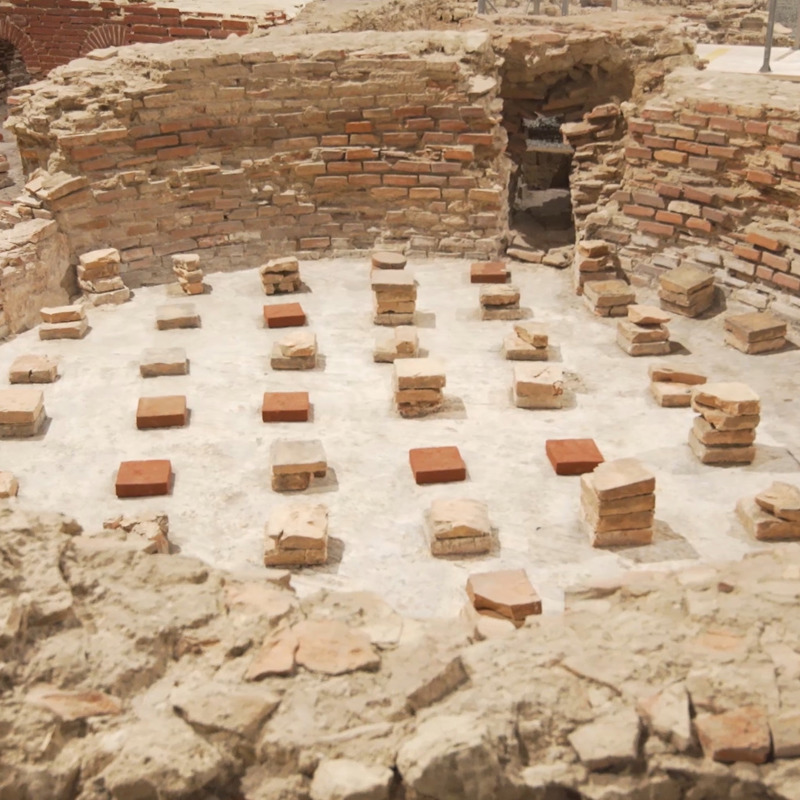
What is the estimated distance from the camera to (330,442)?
6234 mm

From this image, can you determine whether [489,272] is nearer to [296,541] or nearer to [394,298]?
[394,298]

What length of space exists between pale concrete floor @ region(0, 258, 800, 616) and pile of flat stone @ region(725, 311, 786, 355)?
0.28 ft

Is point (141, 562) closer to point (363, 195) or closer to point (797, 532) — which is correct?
point (797, 532)

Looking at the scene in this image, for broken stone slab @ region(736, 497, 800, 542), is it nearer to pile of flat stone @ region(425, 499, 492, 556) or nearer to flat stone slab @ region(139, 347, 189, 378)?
pile of flat stone @ region(425, 499, 492, 556)

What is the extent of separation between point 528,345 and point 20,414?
327 cm

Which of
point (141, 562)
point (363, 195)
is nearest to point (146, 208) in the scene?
point (363, 195)

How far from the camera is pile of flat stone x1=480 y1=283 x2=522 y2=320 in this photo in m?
7.74

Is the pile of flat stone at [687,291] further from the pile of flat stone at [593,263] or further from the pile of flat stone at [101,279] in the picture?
the pile of flat stone at [101,279]

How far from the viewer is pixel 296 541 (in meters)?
5.12

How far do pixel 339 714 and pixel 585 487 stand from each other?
2.62m

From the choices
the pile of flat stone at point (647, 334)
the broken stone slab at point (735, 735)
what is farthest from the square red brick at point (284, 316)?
the broken stone slab at point (735, 735)

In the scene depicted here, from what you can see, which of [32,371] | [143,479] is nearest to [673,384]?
[143,479]

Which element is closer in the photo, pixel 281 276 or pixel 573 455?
pixel 573 455

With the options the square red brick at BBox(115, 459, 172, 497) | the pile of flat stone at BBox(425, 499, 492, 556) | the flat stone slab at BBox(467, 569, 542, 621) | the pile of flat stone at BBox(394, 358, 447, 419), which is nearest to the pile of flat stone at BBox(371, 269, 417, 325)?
the pile of flat stone at BBox(394, 358, 447, 419)
